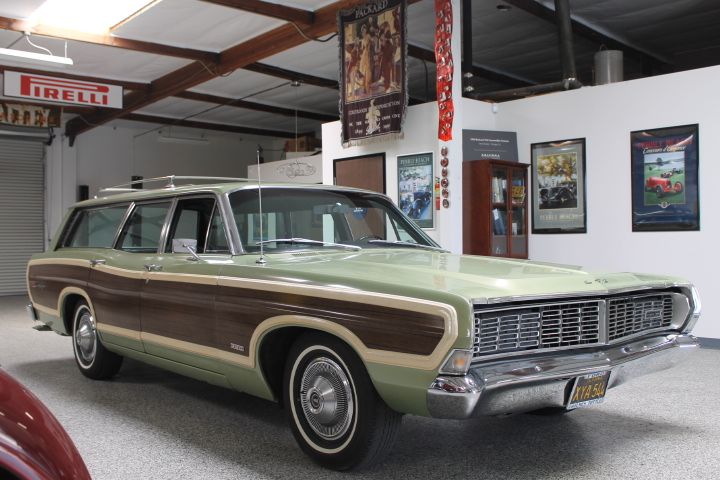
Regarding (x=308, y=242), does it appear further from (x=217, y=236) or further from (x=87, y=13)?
(x=87, y=13)

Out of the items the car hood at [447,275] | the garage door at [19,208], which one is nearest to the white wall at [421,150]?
the car hood at [447,275]

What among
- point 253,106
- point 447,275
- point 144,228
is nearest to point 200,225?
point 144,228

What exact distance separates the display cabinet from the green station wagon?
3957mm

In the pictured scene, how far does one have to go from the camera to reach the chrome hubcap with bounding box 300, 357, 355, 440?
9.99 feet

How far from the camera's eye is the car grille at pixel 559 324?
2742mm

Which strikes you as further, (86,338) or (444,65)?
(444,65)

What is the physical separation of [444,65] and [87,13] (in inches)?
213

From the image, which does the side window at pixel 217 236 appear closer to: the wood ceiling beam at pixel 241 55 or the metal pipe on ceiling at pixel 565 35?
the wood ceiling beam at pixel 241 55

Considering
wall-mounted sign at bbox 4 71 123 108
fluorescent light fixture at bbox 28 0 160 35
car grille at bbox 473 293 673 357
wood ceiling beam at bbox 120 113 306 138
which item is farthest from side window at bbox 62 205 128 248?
wood ceiling beam at bbox 120 113 306 138

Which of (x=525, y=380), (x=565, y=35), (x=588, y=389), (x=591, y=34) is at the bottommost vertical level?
(x=588, y=389)

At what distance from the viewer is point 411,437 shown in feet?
12.3

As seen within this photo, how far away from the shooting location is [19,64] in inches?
479

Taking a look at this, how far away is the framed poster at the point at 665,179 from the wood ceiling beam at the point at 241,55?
423 cm

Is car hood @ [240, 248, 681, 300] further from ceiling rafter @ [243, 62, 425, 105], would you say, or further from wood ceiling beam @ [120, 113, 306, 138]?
wood ceiling beam @ [120, 113, 306, 138]
